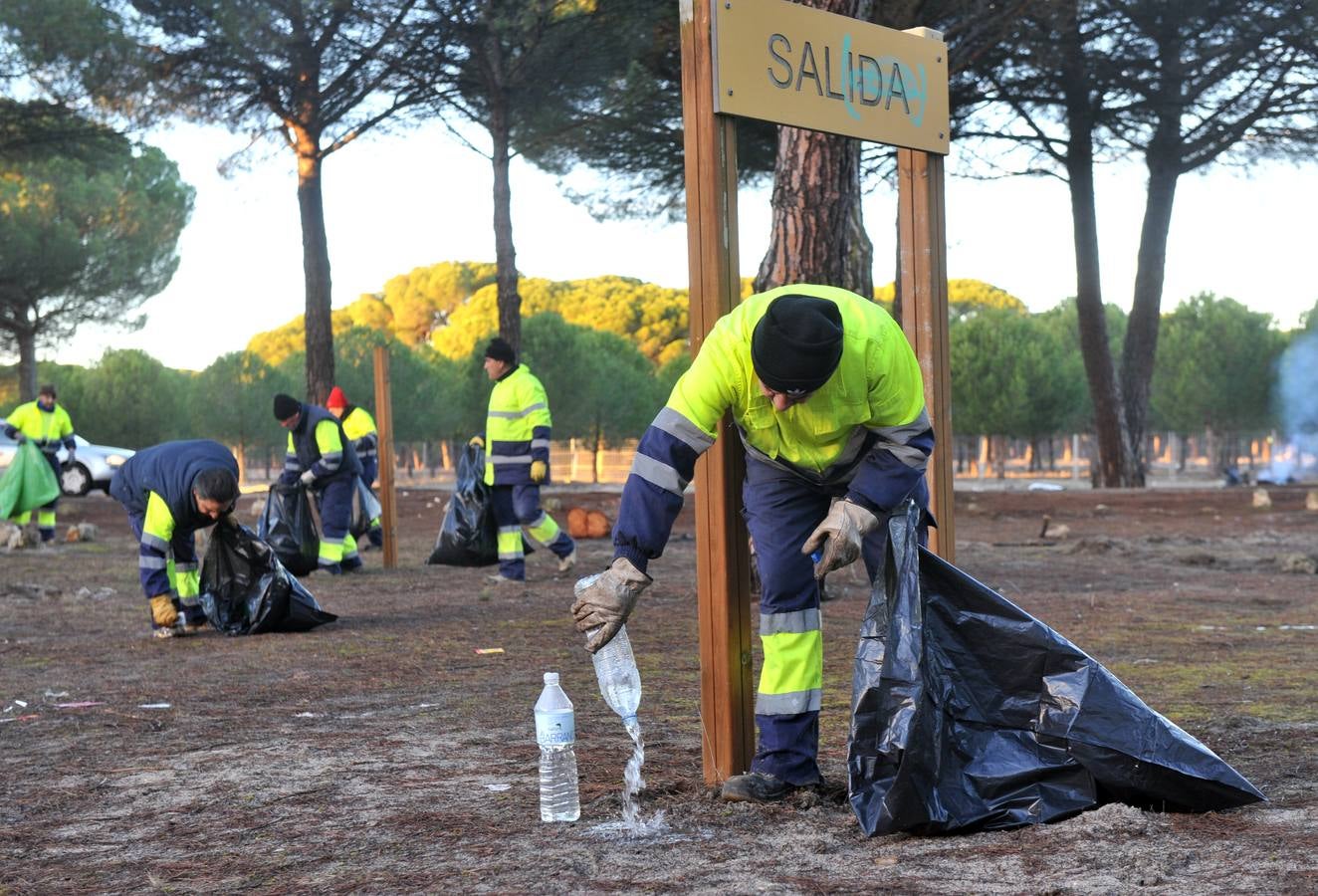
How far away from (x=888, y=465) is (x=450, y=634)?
466cm

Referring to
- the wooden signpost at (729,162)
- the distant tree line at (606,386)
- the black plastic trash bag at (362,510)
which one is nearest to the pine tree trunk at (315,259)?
the black plastic trash bag at (362,510)

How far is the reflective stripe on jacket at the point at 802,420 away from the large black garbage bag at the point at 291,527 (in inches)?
304

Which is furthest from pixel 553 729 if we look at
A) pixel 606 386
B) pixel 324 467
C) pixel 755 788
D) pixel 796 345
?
pixel 606 386

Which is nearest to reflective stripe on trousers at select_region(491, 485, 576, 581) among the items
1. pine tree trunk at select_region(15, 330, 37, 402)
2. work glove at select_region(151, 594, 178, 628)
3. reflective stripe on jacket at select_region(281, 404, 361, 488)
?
reflective stripe on jacket at select_region(281, 404, 361, 488)

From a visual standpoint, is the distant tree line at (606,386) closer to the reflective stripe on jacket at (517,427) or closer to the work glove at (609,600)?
the reflective stripe on jacket at (517,427)

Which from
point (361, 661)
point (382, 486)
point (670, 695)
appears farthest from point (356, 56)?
point (670, 695)

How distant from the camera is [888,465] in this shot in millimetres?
3846

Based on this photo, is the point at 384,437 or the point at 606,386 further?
the point at 606,386

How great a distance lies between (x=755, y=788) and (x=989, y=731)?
0.65 metres

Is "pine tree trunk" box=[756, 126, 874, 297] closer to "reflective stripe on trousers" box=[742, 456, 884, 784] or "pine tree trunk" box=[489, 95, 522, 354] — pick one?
"reflective stripe on trousers" box=[742, 456, 884, 784]

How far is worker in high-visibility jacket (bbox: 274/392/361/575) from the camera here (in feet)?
36.3

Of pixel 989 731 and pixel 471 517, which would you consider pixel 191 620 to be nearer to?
pixel 471 517

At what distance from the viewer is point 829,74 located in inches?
172

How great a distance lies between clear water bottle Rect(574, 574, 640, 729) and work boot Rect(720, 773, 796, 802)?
34 cm
